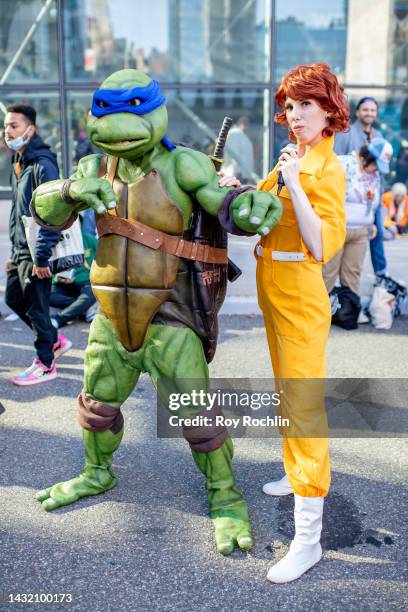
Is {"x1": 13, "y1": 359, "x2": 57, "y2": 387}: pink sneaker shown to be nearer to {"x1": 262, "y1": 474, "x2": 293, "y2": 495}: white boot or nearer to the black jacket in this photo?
the black jacket

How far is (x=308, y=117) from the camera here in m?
2.58

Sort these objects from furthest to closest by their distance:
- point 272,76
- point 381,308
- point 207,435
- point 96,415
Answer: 1. point 272,76
2. point 381,308
3. point 96,415
4. point 207,435

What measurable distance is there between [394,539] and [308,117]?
68.0 inches

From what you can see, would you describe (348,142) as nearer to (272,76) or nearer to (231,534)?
(272,76)

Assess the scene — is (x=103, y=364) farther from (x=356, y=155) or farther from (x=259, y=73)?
(x=259, y=73)

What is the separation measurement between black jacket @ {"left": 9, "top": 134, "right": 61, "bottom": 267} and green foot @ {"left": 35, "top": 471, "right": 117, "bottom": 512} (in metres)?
1.59

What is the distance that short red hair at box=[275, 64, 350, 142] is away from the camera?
2.53 metres

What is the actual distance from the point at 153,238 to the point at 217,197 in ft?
0.96

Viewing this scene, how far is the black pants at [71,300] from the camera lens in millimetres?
5988

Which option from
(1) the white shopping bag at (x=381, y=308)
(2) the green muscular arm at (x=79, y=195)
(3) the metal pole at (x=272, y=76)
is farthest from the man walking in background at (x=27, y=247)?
(3) the metal pole at (x=272, y=76)


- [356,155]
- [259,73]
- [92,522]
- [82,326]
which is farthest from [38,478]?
[259,73]

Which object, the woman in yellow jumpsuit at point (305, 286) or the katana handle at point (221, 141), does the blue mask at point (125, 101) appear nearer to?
the katana handle at point (221, 141)

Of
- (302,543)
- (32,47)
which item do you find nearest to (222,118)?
(32,47)

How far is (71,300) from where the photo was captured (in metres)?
6.22
